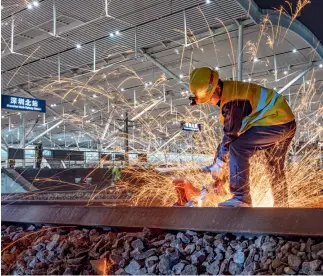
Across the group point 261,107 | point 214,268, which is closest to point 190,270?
point 214,268

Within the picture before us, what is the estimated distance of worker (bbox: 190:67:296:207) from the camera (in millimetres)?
3572

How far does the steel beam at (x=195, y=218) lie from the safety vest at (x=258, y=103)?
965mm

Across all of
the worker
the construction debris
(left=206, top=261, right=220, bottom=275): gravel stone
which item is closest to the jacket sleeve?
the worker

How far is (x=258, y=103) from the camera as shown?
3.63 m

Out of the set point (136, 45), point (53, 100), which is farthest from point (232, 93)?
point (53, 100)

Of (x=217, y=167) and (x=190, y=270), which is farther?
(x=217, y=167)

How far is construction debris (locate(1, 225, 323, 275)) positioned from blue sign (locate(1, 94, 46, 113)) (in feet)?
39.0

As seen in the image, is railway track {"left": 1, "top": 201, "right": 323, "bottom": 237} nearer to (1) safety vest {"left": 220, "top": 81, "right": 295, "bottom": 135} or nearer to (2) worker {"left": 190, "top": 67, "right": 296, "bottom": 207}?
(2) worker {"left": 190, "top": 67, "right": 296, "bottom": 207}

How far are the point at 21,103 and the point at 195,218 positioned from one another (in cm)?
1304

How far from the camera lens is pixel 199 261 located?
2.65 m

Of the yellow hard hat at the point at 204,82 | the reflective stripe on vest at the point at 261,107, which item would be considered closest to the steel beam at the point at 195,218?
the reflective stripe on vest at the point at 261,107

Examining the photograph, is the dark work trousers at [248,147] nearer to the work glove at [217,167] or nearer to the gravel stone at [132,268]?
the work glove at [217,167]

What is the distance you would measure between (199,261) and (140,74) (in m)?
18.2

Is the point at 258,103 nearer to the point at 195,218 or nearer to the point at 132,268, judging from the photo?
the point at 195,218
